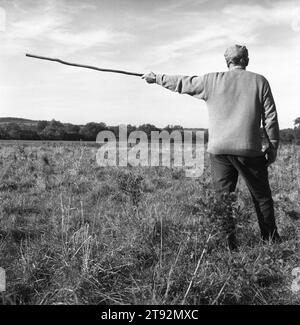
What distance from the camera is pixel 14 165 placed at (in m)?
11.5

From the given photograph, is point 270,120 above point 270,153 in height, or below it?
above

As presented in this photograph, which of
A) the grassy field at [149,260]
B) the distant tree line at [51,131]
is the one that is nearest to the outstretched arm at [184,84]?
the grassy field at [149,260]

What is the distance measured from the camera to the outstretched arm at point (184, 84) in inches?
177

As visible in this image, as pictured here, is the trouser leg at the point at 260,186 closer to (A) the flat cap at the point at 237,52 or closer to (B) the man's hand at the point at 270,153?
(B) the man's hand at the point at 270,153

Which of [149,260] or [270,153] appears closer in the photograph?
[149,260]

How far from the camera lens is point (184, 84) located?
453cm

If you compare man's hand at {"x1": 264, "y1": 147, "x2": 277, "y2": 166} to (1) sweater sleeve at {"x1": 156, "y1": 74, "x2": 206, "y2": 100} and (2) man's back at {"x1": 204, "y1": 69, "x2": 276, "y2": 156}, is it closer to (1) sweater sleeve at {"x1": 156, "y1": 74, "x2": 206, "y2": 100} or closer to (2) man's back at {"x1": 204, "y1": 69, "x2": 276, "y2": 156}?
(2) man's back at {"x1": 204, "y1": 69, "x2": 276, "y2": 156}

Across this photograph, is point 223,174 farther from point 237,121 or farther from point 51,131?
point 51,131

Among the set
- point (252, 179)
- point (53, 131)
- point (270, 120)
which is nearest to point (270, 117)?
point (270, 120)

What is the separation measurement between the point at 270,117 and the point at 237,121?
337mm

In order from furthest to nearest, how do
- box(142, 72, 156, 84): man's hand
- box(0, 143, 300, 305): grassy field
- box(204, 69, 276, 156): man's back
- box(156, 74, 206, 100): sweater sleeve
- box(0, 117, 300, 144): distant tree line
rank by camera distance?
1. box(0, 117, 300, 144): distant tree line
2. box(142, 72, 156, 84): man's hand
3. box(156, 74, 206, 100): sweater sleeve
4. box(204, 69, 276, 156): man's back
5. box(0, 143, 300, 305): grassy field

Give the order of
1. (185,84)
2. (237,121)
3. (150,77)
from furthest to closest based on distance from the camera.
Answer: (150,77) < (185,84) < (237,121)

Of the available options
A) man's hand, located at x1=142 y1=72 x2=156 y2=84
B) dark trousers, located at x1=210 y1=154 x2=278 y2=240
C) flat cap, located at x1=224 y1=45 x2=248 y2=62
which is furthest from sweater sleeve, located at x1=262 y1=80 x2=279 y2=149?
man's hand, located at x1=142 y1=72 x2=156 y2=84

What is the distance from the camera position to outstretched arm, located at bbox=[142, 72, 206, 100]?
177 inches
